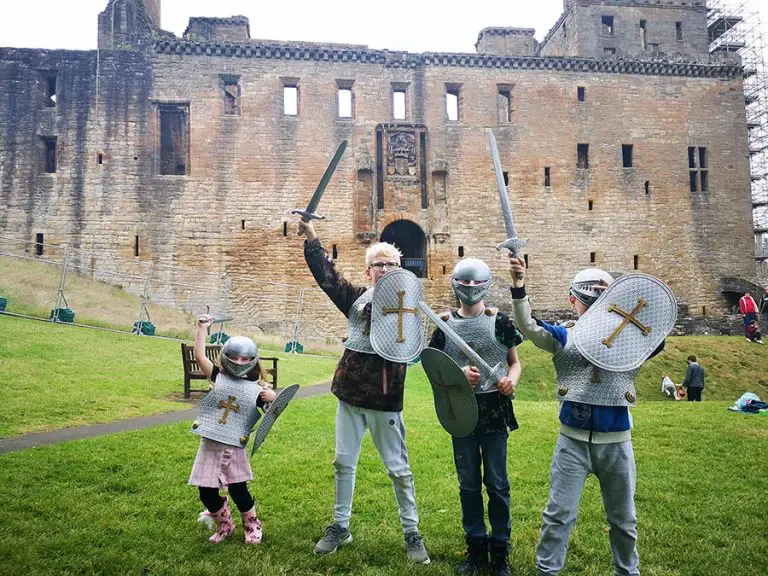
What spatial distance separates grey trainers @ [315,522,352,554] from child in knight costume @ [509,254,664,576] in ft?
4.35

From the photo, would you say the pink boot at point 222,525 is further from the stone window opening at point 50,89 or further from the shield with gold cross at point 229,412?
the stone window opening at point 50,89

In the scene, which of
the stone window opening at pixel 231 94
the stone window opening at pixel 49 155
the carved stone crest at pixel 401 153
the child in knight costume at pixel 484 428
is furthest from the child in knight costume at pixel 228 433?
the stone window opening at pixel 49 155

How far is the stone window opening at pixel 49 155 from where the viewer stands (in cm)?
2366

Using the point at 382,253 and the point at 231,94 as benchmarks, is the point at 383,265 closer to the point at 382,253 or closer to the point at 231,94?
the point at 382,253

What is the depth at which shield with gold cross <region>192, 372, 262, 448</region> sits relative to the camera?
12.8 feet

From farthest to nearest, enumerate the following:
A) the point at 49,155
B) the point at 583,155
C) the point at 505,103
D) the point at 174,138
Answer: the point at 505,103, the point at 583,155, the point at 174,138, the point at 49,155

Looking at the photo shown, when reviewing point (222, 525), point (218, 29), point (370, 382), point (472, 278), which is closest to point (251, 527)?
point (222, 525)

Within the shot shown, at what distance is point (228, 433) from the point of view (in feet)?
12.8

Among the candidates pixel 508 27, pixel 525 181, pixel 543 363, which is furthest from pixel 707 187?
pixel 543 363

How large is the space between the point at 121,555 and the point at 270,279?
20.6m

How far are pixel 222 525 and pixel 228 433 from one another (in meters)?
0.65

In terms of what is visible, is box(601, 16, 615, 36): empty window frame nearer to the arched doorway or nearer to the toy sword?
the arched doorway

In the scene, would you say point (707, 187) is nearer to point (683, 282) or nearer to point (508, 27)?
point (683, 282)

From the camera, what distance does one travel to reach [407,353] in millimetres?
3758
